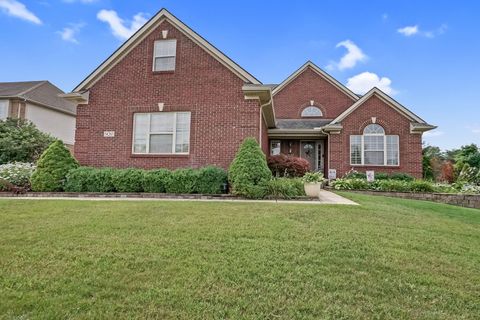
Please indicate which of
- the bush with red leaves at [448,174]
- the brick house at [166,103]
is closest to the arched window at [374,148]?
the brick house at [166,103]

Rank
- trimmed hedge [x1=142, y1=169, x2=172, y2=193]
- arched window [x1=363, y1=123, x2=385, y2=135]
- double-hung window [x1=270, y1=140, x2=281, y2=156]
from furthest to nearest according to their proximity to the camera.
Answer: double-hung window [x1=270, y1=140, x2=281, y2=156], arched window [x1=363, y1=123, x2=385, y2=135], trimmed hedge [x1=142, y1=169, x2=172, y2=193]

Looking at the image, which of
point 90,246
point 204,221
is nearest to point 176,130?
point 204,221

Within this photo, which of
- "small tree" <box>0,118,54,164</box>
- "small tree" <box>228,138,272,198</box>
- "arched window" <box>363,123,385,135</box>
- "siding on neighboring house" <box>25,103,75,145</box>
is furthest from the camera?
"siding on neighboring house" <box>25,103,75,145</box>

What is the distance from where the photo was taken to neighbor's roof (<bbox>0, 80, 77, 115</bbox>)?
22.9 metres

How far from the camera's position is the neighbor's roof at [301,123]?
18.4 meters

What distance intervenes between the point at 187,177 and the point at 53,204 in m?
3.95

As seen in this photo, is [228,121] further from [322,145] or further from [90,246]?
[322,145]

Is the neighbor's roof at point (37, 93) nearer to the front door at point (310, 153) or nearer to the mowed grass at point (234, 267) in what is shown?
the front door at point (310, 153)

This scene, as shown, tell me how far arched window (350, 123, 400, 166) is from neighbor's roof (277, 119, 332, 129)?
2.65 metres

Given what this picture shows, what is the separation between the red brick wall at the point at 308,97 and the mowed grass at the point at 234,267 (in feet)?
50.6

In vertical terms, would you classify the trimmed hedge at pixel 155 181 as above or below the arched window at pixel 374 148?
below

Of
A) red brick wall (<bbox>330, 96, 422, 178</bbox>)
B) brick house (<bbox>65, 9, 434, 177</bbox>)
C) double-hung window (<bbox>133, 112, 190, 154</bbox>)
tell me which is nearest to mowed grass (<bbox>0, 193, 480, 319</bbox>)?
brick house (<bbox>65, 9, 434, 177</bbox>)

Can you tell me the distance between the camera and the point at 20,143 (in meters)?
17.5

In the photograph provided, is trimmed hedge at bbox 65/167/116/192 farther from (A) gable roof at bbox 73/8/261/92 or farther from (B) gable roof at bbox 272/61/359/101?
(B) gable roof at bbox 272/61/359/101
